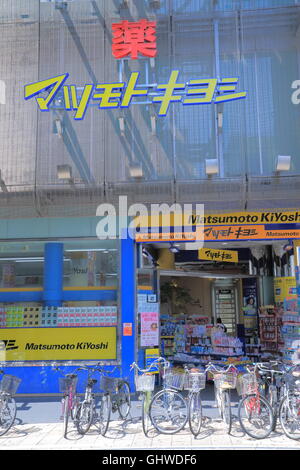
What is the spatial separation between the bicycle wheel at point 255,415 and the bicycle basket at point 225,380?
1.12ft

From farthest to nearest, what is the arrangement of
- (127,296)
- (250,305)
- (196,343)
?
(250,305), (196,343), (127,296)

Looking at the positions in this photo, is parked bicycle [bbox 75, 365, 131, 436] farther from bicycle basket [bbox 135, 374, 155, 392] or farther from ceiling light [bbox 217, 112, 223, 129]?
ceiling light [bbox 217, 112, 223, 129]

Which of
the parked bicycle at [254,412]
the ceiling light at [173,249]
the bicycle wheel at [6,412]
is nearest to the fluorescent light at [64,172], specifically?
the ceiling light at [173,249]

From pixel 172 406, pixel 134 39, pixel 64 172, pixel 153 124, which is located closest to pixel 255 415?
pixel 172 406

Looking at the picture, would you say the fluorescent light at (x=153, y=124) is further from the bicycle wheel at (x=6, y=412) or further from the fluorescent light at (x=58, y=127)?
the bicycle wheel at (x=6, y=412)

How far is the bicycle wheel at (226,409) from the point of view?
658 centimetres

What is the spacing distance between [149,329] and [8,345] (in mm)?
3304

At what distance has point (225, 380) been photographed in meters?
6.91

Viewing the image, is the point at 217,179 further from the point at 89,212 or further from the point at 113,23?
the point at 113,23

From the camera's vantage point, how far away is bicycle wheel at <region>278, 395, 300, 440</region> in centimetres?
→ 634

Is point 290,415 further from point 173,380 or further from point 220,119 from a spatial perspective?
point 220,119

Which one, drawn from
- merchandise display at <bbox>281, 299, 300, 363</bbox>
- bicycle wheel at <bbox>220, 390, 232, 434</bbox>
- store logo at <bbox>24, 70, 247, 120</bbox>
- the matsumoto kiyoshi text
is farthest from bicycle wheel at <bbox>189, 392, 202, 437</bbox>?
store logo at <bbox>24, 70, 247, 120</bbox>

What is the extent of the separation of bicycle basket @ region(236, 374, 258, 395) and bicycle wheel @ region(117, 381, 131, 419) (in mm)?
1991

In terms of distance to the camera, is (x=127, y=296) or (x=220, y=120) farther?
(x=127, y=296)
